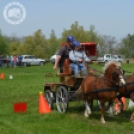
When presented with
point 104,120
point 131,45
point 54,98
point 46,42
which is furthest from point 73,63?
point 131,45

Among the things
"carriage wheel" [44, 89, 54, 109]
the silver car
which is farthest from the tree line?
"carriage wheel" [44, 89, 54, 109]

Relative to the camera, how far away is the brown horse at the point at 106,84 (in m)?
9.34

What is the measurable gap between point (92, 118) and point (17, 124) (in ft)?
6.84

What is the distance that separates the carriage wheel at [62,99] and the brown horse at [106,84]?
80 cm

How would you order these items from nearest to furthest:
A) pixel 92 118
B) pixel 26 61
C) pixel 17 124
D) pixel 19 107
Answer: pixel 17 124 → pixel 92 118 → pixel 19 107 → pixel 26 61

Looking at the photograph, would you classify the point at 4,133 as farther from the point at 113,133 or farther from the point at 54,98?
the point at 54,98

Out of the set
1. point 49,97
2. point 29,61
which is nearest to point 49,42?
point 29,61

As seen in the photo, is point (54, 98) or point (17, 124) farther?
point (54, 98)

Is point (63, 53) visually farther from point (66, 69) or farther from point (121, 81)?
point (121, 81)

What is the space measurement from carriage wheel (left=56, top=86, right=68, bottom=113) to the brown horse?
0.80 metres

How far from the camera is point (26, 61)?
49.0m

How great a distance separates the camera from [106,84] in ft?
31.7

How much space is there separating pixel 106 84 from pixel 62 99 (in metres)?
1.92

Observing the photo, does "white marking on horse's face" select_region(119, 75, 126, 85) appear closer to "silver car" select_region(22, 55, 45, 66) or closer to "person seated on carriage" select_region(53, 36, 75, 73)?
"person seated on carriage" select_region(53, 36, 75, 73)
